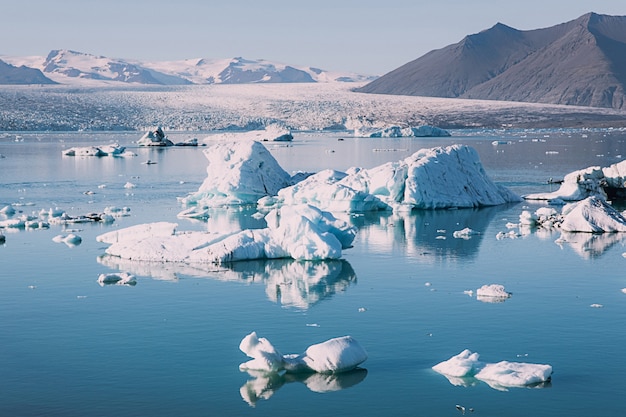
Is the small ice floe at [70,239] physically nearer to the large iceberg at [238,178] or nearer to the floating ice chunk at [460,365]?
the large iceberg at [238,178]

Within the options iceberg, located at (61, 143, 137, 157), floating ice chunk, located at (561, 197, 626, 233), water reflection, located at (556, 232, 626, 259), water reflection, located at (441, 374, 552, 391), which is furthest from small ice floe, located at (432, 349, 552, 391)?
iceberg, located at (61, 143, 137, 157)

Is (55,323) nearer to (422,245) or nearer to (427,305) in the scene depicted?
(427,305)

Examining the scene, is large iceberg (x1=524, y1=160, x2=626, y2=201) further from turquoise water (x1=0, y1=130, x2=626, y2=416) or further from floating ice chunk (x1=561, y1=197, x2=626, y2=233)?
turquoise water (x1=0, y1=130, x2=626, y2=416)

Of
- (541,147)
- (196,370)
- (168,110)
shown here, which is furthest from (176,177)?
(168,110)

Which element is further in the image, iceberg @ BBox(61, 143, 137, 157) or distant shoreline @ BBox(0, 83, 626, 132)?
distant shoreline @ BBox(0, 83, 626, 132)

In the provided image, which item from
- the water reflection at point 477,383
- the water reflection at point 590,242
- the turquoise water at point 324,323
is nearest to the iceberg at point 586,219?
the water reflection at point 590,242

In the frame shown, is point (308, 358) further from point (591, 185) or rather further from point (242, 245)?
point (591, 185)
